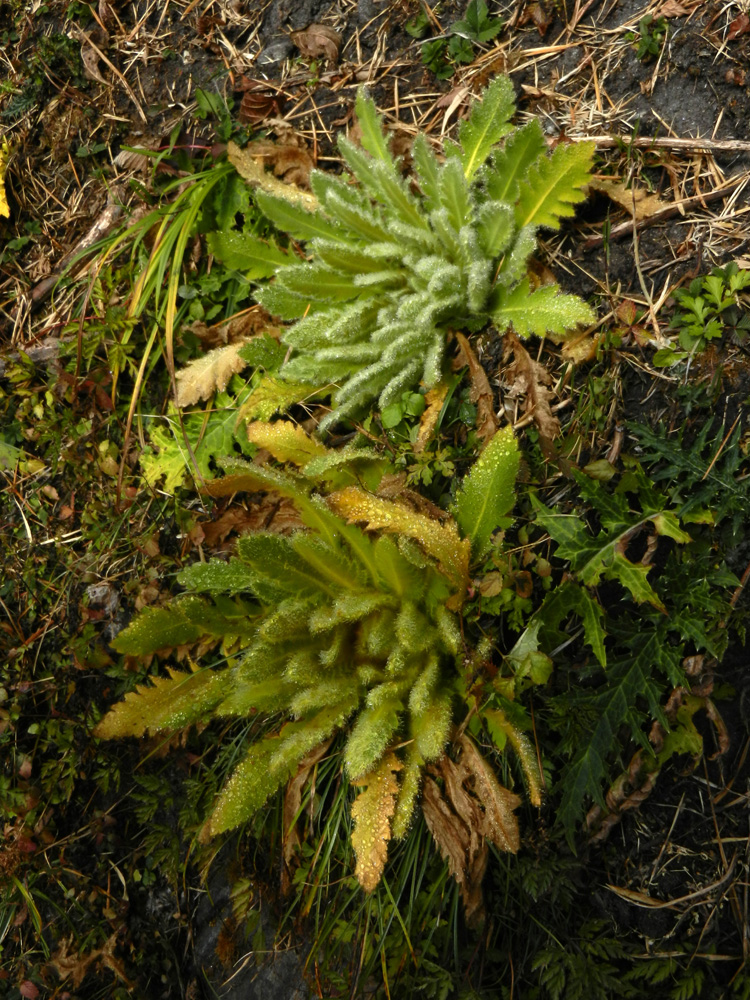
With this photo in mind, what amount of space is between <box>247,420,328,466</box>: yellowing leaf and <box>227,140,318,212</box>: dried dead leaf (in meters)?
0.69

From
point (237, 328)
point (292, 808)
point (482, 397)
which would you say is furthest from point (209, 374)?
point (292, 808)

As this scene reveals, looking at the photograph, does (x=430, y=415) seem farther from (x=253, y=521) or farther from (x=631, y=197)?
(x=631, y=197)

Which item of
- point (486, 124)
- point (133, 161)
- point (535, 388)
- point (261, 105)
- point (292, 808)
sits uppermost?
point (486, 124)

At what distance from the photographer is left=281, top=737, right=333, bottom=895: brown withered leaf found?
2.11 meters

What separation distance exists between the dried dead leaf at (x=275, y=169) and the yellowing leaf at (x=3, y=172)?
1.06 m

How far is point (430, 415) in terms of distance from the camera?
6.97 feet

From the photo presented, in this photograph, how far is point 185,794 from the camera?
93.9 inches

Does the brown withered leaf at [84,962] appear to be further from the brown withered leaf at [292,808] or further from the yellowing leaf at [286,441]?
the yellowing leaf at [286,441]

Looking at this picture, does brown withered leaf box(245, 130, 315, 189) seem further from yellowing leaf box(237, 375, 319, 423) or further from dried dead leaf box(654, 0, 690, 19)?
dried dead leaf box(654, 0, 690, 19)

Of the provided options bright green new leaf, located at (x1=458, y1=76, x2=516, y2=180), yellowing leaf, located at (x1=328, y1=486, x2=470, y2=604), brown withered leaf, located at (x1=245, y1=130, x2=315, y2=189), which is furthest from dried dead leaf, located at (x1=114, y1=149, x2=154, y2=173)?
yellowing leaf, located at (x1=328, y1=486, x2=470, y2=604)

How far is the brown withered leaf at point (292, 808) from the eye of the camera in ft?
6.92

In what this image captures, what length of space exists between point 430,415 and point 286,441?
0.42m

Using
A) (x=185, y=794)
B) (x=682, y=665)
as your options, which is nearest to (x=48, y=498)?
(x=185, y=794)

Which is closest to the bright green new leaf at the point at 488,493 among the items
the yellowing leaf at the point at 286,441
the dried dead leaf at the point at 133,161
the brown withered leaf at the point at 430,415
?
the brown withered leaf at the point at 430,415
